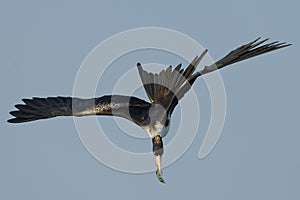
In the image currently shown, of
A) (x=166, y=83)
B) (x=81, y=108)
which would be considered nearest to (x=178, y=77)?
(x=166, y=83)

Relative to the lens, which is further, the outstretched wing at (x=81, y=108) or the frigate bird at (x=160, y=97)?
the outstretched wing at (x=81, y=108)

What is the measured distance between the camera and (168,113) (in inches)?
1092

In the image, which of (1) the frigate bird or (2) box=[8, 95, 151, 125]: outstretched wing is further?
(2) box=[8, 95, 151, 125]: outstretched wing

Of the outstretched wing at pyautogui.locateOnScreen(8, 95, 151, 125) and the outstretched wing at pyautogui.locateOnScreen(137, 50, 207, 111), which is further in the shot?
the outstretched wing at pyautogui.locateOnScreen(8, 95, 151, 125)

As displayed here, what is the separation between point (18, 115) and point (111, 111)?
163 inches

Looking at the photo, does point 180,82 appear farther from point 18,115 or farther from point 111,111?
point 18,115

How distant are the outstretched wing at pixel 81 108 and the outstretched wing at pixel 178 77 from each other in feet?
2.30

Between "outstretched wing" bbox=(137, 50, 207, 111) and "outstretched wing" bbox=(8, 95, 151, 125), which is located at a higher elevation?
"outstretched wing" bbox=(8, 95, 151, 125)

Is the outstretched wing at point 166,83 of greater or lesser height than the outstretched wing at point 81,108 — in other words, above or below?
below

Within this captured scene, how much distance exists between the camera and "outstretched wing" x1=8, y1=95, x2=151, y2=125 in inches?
1115

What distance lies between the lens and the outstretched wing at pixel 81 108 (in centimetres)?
2833

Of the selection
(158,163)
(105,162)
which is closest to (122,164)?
(105,162)

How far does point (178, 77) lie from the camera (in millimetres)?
26891

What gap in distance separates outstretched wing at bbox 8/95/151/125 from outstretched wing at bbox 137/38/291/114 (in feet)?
2.30
